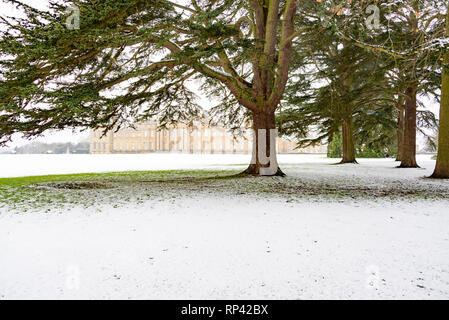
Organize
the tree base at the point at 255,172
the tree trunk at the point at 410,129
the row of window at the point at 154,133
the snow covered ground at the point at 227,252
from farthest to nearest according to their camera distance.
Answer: the row of window at the point at 154,133 < the tree trunk at the point at 410,129 < the tree base at the point at 255,172 < the snow covered ground at the point at 227,252

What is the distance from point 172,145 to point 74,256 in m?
63.1

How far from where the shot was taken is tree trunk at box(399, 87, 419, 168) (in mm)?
16359

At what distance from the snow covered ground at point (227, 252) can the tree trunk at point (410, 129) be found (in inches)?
502

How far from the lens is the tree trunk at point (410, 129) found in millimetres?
16359

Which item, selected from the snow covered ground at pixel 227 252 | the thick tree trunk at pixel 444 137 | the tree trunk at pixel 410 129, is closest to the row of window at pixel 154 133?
the tree trunk at pixel 410 129

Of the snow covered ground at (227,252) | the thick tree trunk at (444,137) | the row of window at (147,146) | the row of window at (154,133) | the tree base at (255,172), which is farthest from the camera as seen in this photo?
the row of window at (147,146)

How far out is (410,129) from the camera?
647 inches

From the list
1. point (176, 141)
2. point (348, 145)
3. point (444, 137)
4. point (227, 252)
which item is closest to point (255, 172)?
point (444, 137)

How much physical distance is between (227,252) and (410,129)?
56.0 ft

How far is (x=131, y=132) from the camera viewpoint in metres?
66.4

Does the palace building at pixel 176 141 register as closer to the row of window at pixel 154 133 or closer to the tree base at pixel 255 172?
the row of window at pixel 154 133

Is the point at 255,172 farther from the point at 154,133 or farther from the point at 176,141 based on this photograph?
the point at 154,133

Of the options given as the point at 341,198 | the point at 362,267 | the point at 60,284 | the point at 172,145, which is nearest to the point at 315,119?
the point at 341,198

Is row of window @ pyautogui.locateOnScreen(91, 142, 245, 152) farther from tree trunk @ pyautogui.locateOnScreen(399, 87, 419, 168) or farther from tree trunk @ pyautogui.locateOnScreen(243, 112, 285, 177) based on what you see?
tree trunk @ pyautogui.locateOnScreen(243, 112, 285, 177)
